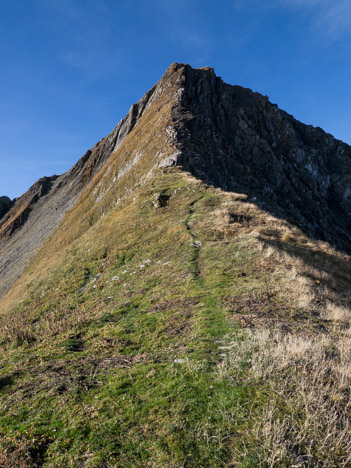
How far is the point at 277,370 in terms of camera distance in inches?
283

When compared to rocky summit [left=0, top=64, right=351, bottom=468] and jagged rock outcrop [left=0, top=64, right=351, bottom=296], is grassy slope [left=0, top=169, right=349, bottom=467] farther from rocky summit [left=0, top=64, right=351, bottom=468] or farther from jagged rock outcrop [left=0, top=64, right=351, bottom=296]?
jagged rock outcrop [left=0, top=64, right=351, bottom=296]

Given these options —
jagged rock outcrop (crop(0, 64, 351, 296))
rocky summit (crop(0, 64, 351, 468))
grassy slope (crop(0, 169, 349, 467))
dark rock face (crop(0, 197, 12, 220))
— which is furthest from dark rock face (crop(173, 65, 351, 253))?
dark rock face (crop(0, 197, 12, 220))

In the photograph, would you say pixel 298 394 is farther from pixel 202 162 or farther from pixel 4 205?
pixel 4 205

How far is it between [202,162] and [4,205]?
418 ft

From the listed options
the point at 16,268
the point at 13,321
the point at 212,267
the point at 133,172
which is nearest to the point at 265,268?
the point at 212,267

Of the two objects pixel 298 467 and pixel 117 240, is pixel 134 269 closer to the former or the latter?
pixel 117 240

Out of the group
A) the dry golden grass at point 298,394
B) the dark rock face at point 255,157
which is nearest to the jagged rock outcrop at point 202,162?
the dark rock face at point 255,157

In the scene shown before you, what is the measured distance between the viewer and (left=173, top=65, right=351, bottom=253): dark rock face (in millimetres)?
50656

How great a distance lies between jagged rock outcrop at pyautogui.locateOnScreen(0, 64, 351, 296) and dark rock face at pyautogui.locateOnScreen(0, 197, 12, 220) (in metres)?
4.13

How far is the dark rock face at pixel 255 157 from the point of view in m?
50.7

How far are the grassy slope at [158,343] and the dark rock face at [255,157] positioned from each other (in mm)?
22170

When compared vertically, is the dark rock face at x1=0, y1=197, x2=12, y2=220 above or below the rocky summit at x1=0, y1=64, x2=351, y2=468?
above

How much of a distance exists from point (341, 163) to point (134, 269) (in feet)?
477

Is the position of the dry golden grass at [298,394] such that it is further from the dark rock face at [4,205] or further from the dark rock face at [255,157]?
the dark rock face at [4,205]
